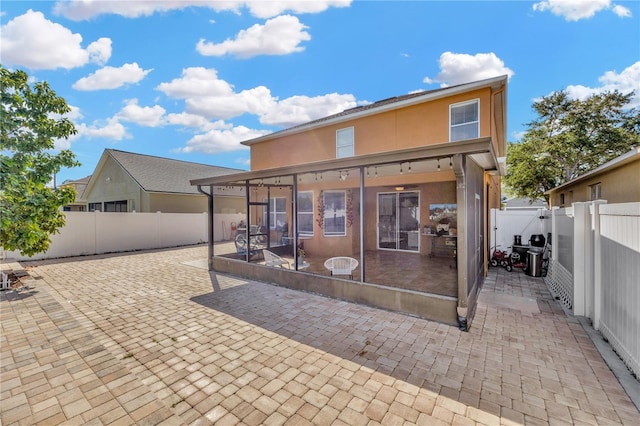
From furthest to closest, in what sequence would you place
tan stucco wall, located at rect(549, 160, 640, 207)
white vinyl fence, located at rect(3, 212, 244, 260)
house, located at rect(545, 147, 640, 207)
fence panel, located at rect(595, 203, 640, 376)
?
white vinyl fence, located at rect(3, 212, 244, 260), tan stucco wall, located at rect(549, 160, 640, 207), house, located at rect(545, 147, 640, 207), fence panel, located at rect(595, 203, 640, 376)

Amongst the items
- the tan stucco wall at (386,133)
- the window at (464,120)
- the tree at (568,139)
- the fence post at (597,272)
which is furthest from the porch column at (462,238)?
the tree at (568,139)

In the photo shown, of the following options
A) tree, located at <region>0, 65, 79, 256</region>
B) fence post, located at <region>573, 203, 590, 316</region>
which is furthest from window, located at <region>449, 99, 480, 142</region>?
tree, located at <region>0, 65, 79, 256</region>

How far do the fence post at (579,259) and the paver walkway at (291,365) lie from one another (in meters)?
0.34

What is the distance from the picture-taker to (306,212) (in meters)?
10.7

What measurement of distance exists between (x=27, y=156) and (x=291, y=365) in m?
7.87

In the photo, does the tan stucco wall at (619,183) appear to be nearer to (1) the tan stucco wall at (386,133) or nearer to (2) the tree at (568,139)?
(1) the tan stucco wall at (386,133)

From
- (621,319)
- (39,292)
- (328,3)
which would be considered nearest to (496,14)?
(328,3)

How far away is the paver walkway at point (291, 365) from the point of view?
259cm

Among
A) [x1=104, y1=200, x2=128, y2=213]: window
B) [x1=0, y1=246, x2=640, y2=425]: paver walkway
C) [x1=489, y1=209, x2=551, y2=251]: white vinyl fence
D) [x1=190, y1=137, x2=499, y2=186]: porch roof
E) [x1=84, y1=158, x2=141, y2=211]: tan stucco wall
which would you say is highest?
[x1=84, y1=158, x2=141, y2=211]: tan stucco wall

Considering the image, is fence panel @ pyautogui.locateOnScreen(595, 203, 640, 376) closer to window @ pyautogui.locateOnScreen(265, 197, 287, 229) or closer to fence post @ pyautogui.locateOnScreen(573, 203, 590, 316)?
fence post @ pyautogui.locateOnScreen(573, 203, 590, 316)

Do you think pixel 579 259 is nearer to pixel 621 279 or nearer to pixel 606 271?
pixel 606 271

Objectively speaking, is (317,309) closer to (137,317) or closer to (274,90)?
(137,317)

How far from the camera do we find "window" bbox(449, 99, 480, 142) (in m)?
7.89

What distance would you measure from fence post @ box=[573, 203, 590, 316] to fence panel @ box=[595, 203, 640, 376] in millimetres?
524
